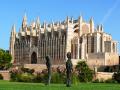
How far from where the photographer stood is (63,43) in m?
93.8

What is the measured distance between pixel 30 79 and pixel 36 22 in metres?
69.0

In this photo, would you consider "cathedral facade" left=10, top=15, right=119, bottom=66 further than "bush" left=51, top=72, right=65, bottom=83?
Yes

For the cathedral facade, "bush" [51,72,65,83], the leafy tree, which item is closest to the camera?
"bush" [51,72,65,83]

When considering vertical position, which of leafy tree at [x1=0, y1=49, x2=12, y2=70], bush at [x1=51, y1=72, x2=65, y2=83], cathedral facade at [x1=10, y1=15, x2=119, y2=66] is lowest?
bush at [x1=51, y1=72, x2=65, y2=83]

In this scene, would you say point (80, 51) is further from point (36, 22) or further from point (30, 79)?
point (30, 79)

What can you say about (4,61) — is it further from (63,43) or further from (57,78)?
(57,78)

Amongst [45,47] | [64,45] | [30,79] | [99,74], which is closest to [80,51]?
[64,45]

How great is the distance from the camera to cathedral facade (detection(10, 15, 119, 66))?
89.7m

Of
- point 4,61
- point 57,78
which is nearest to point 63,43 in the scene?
point 4,61

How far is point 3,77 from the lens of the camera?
187 ft

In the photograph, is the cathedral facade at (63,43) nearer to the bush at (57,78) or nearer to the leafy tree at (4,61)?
the leafy tree at (4,61)

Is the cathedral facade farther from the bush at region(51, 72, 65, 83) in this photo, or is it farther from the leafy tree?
the bush at region(51, 72, 65, 83)

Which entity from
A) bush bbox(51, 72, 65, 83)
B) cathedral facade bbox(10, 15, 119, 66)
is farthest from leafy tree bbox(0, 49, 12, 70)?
bush bbox(51, 72, 65, 83)

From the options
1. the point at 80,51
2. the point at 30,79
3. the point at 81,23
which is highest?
the point at 81,23
